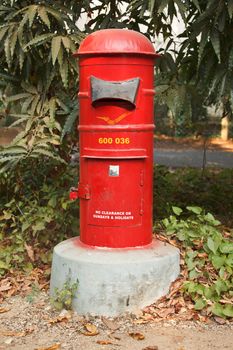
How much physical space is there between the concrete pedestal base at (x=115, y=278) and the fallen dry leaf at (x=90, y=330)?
0.52ft

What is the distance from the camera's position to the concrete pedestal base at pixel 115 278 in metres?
4.55

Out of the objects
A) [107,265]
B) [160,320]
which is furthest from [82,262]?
[160,320]

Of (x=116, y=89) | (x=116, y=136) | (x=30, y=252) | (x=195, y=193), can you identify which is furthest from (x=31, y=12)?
(x=195, y=193)

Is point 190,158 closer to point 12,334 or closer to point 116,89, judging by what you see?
point 116,89

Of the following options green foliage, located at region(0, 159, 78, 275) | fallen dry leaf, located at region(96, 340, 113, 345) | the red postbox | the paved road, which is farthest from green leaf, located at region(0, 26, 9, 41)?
the paved road

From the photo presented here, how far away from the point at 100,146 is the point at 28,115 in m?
1.53

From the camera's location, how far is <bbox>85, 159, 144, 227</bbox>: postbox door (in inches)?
189

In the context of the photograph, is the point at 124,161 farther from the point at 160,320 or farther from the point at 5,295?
the point at 5,295

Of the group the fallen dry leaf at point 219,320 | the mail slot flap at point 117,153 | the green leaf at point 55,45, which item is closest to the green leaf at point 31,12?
the green leaf at point 55,45

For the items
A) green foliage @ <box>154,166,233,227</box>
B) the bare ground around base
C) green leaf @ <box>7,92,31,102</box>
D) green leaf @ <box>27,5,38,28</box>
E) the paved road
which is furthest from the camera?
the paved road

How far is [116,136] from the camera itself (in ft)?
15.6

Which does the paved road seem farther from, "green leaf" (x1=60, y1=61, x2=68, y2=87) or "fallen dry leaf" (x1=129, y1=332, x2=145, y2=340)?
"fallen dry leaf" (x1=129, y1=332, x2=145, y2=340)

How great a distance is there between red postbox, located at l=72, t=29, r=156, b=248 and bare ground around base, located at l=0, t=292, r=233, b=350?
2.24 feet

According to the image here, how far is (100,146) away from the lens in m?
4.80
